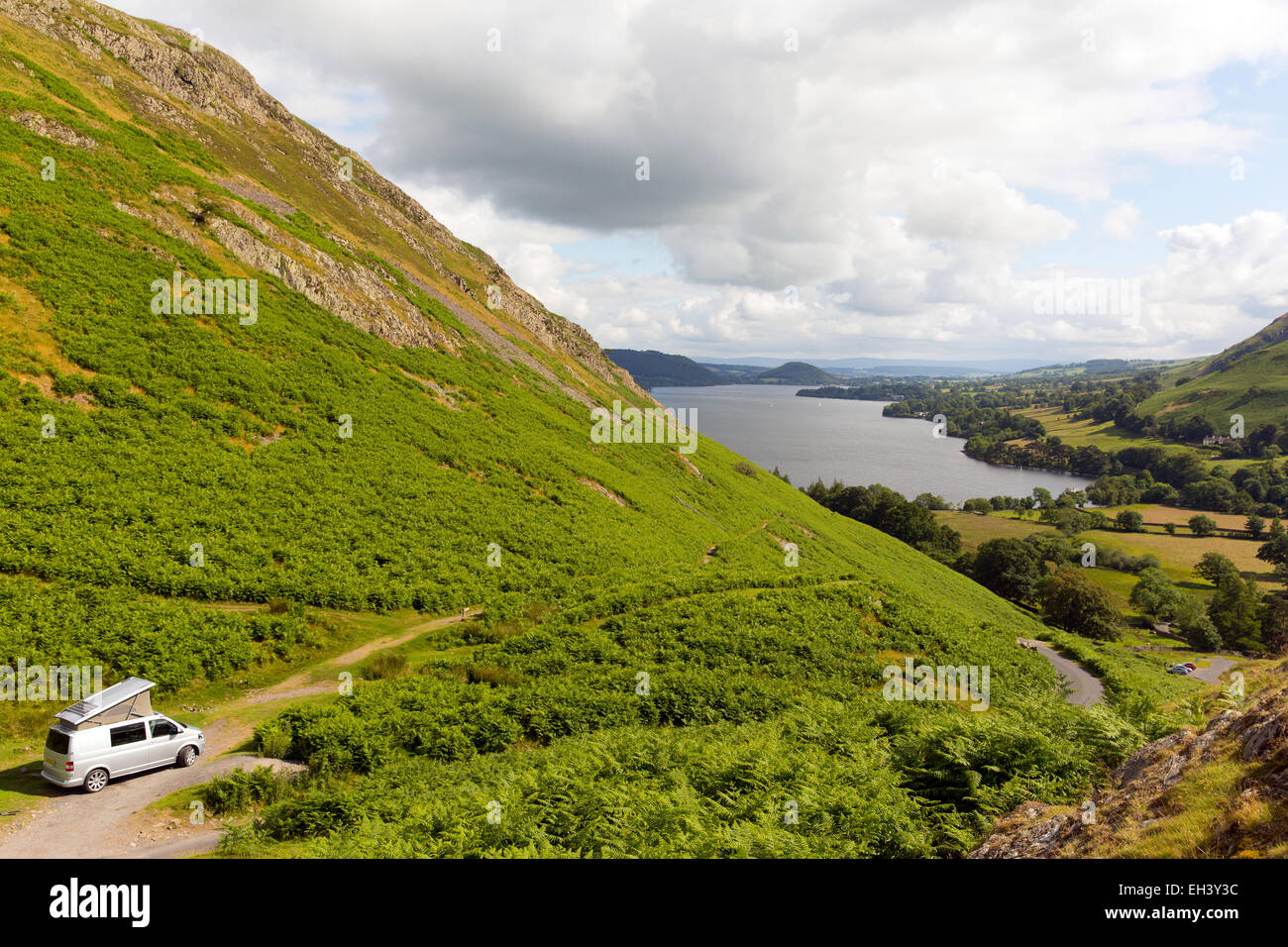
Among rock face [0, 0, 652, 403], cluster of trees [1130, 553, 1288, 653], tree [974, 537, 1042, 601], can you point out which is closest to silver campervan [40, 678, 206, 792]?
rock face [0, 0, 652, 403]

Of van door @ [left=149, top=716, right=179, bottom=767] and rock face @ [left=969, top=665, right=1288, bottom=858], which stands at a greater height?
rock face @ [left=969, top=665, right=1288, bottom=858]

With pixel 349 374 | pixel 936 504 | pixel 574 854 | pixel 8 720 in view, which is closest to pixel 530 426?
pixel 349 374

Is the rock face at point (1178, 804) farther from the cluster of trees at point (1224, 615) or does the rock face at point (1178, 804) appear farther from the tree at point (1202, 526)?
the tree at point (1202, 526)

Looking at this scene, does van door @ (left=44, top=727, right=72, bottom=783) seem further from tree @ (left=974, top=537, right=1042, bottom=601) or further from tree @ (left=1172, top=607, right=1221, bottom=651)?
tree @ (left=1172, top=607, right=1221, bottom=651)

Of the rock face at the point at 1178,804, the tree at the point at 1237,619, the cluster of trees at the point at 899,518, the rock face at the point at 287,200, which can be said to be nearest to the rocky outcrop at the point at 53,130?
the rock face at the point at 287,200

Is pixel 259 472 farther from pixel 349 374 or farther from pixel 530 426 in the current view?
pixel 530 426

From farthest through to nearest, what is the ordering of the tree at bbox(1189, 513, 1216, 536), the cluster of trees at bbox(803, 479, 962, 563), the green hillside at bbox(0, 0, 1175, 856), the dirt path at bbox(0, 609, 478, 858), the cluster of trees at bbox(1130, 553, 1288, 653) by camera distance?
the tree at bbox(1189, 513, 1216, 536) < the cluster of trees at bbox(803, 479, 962, 563) < the cluster of trees at bbox(1130, 553, 1288, 653) < the green hillside at bbox(0, 0, 1175, 856) < the dirt path at bbox(0, 609, 478, 858)

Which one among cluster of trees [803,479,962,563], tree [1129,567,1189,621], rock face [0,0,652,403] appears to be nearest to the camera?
rock face [0,0,652,403]
